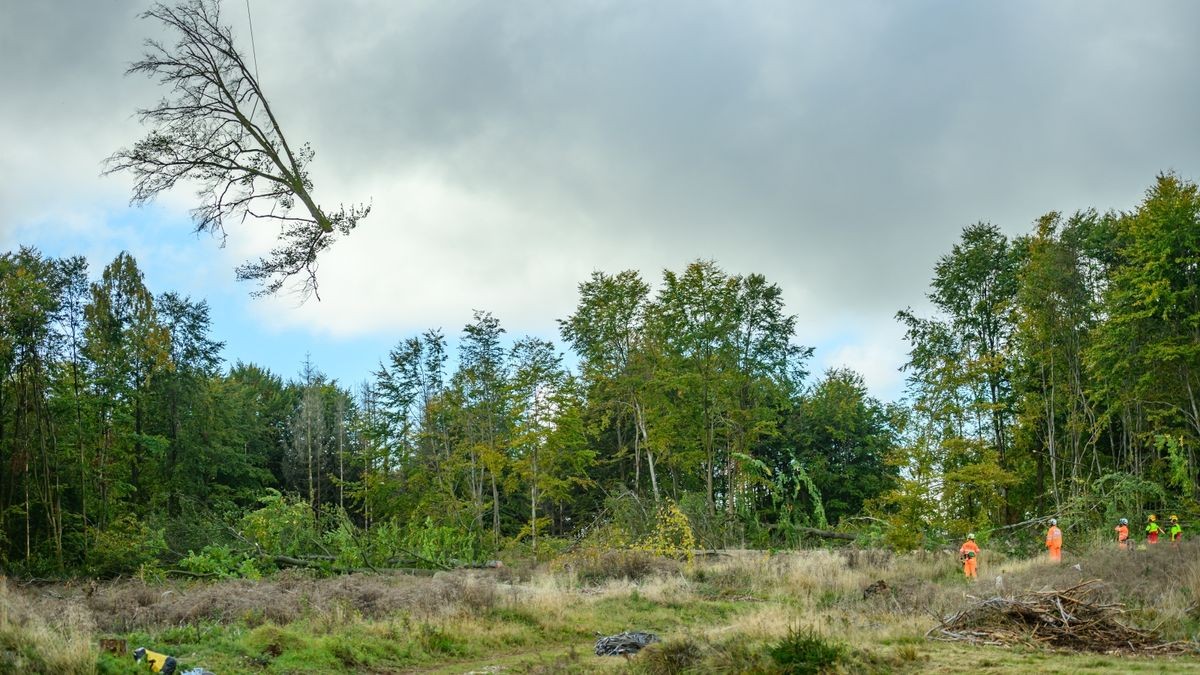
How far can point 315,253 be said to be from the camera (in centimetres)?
706

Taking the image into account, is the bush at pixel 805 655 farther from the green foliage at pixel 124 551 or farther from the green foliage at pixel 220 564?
the green foliage at pixel 124 551

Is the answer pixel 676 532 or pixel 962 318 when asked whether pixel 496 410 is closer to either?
Answer: pixel 676 532

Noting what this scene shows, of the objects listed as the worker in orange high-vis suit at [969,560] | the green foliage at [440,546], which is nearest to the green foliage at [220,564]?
the green foliage at [440,546]

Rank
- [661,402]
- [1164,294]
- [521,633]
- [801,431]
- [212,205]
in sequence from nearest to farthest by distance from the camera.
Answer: [212,205] < [521,633] < [1164,294] < [661,402] < [801,431]

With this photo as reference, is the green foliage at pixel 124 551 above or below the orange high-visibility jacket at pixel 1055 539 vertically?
above

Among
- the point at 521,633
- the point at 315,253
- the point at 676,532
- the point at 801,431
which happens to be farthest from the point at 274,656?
the point at 801,431

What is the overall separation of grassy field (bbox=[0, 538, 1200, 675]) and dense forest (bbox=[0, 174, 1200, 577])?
4502mm

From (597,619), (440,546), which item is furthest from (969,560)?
(440,546)

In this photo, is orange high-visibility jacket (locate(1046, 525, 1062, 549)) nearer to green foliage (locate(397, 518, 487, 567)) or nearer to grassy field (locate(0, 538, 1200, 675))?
grassy field (locate(0, 538, 1200, 675))

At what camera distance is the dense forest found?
26.5 metres

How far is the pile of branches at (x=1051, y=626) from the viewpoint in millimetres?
11273

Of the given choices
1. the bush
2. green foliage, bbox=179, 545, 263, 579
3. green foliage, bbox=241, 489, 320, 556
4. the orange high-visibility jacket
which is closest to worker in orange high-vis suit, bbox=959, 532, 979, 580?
the orange high-visibility jacket

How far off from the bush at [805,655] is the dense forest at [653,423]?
45.2 feet

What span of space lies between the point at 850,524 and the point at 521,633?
72.5ft
